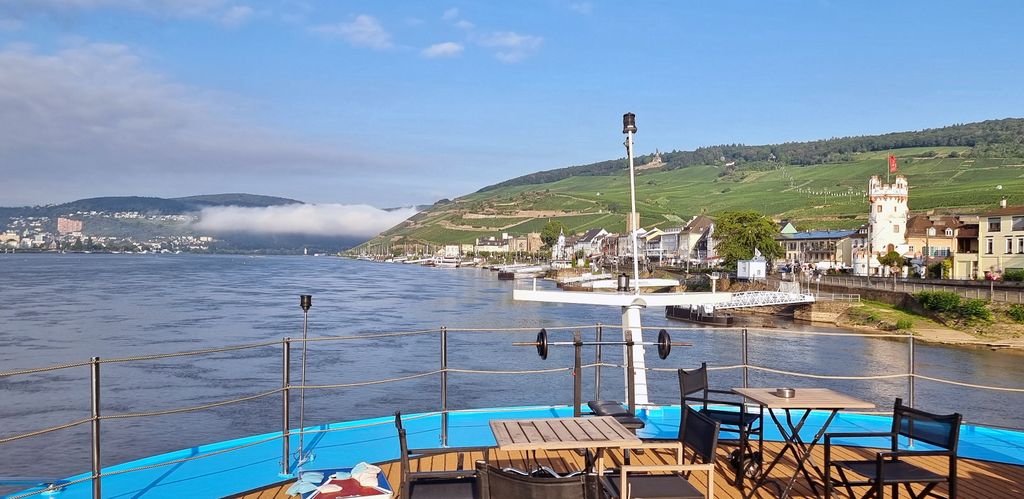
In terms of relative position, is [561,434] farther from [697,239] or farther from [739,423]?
[697,239]

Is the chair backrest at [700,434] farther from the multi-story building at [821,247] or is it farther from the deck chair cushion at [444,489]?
the multi-story building at [821,247]

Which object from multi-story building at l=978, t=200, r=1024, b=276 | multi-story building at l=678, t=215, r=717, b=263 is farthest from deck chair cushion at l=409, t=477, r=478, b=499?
multi-story building at l=678, t=215, r=717, b=263

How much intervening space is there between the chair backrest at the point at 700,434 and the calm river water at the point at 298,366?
2.88 m

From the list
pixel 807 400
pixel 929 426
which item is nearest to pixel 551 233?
pixel 807 400

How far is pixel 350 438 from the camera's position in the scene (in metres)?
8.19

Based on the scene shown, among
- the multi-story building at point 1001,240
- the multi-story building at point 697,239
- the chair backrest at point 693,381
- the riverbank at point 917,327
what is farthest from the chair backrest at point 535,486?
the multi-story building at point 697,239

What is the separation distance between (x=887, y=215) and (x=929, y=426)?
85528 mm

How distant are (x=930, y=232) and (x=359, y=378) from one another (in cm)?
7276

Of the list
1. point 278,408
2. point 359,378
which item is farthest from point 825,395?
point 359,378

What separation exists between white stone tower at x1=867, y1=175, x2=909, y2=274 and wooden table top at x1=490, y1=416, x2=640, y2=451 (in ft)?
279

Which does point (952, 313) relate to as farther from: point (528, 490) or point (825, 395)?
point (528, 490)

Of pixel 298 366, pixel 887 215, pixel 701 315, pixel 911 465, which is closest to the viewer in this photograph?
pixel 911 465

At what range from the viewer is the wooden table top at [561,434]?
4.55 metres

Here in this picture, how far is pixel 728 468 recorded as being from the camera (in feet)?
22.5
